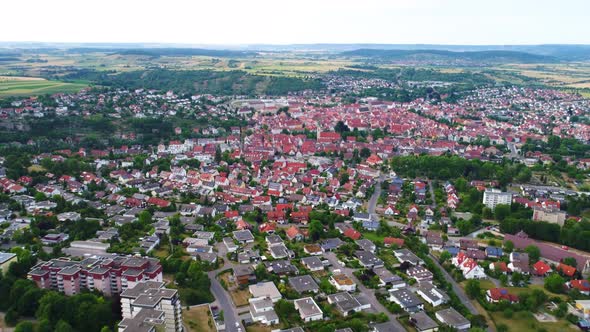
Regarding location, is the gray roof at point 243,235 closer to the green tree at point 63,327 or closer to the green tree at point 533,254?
the green tree at point 63,327

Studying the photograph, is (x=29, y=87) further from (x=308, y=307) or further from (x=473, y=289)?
(x=473, y=289)

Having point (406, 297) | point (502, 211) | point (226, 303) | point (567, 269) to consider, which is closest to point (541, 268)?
point (567, 269)

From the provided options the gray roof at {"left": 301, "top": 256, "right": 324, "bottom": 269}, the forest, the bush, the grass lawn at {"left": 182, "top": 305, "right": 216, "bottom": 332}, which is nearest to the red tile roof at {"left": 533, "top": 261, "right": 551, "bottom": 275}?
the gray roof at {"left": 301, "top": 256, "right": 324, "bottom": 269}

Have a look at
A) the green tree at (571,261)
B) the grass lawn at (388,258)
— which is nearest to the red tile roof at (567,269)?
the green tree at (571,261)

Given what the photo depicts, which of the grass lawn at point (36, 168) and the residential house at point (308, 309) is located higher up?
the grass lawn at point (36, 168)

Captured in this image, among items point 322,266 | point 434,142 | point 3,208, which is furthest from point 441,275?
point 434,142

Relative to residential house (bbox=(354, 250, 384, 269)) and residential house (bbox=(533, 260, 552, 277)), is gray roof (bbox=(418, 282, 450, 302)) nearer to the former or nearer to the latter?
residential house (bbox=(354, 250, 384, 269))
